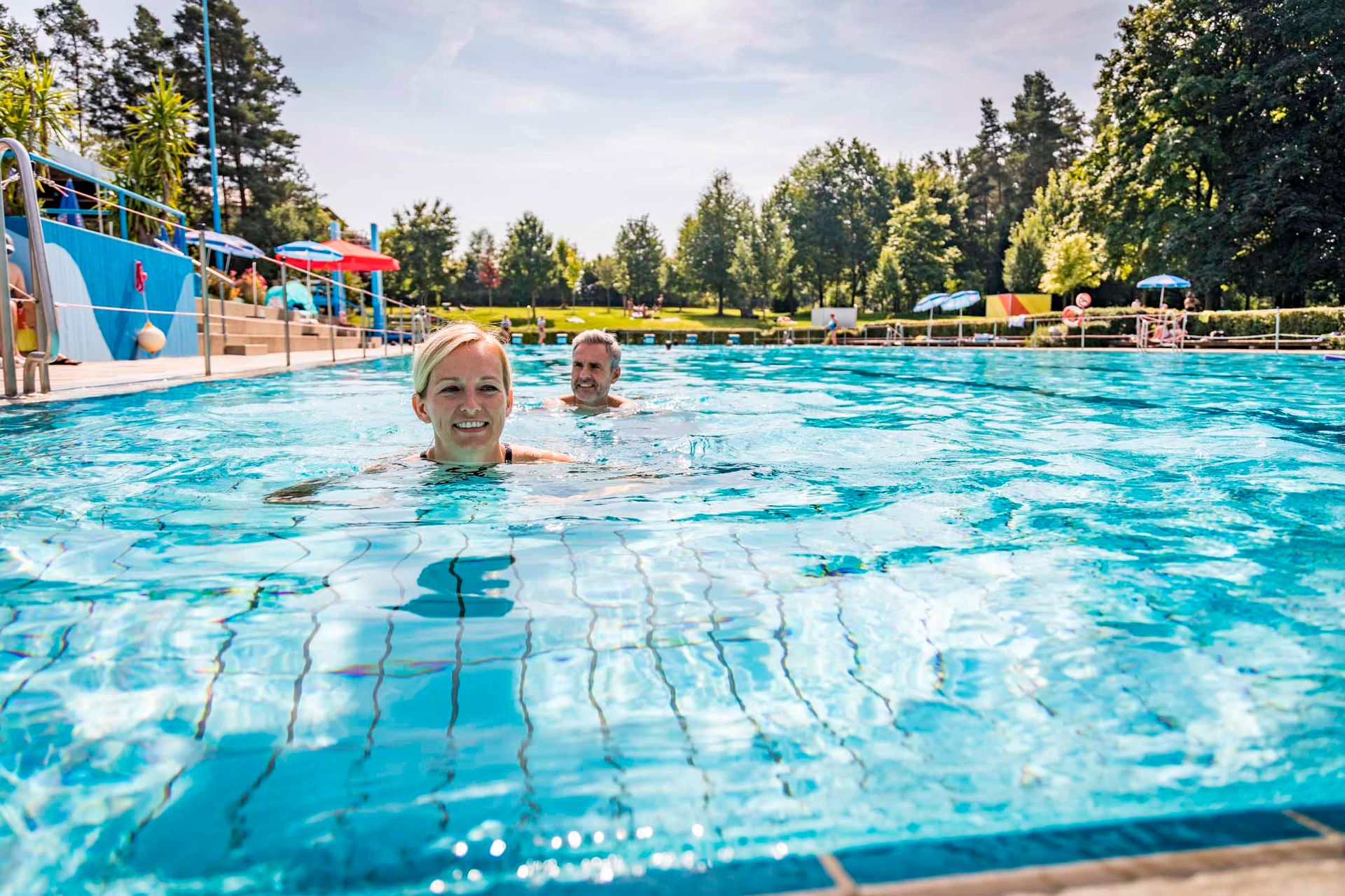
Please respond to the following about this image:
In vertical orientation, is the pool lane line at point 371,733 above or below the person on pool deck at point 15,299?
below

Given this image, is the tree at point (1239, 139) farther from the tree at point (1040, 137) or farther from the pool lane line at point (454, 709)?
the tree at point (1040, 137)

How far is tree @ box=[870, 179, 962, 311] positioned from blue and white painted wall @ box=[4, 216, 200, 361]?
4921cm

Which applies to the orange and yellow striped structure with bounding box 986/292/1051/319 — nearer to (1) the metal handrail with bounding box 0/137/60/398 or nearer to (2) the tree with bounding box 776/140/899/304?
(2) the tree with bounding box 776/140/899/304

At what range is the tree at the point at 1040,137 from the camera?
209ft

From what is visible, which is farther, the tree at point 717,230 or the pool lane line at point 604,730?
the tree at point 717,230

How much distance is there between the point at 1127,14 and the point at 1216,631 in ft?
118

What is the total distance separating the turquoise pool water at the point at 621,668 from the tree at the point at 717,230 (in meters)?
60.2

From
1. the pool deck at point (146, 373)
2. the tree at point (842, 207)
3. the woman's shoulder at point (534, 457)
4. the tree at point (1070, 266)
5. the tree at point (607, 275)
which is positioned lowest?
the woman's shoulder at point (534, 457)

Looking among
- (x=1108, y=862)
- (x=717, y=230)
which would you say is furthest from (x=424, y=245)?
(x=1108, y=862)

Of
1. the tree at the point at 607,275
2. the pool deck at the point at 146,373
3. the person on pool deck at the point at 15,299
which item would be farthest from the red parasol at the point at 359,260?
the tree at the point at 607,275

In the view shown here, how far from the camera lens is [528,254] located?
204 feet

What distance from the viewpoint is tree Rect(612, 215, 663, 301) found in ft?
216

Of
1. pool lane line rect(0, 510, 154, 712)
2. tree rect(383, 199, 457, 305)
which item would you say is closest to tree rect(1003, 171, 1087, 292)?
tree rect(383, 199, 457, 305)

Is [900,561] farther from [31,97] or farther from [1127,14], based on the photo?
[1127,14]
